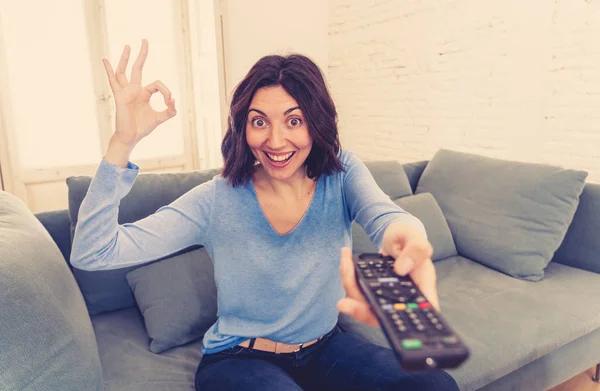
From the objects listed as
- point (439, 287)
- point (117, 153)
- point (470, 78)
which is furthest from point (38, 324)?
point (470, 78)

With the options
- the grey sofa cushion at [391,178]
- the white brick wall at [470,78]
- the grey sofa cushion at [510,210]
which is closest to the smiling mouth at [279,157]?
the grey sofa cushion at [391,178]

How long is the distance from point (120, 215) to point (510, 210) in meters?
1.36

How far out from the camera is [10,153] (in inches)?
109

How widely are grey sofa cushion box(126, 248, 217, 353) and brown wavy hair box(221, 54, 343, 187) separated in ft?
1.27

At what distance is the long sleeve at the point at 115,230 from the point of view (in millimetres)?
699

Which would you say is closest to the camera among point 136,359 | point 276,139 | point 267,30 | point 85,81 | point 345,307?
point 345,307

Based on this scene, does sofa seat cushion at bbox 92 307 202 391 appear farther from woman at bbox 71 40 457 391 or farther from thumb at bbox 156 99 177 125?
thumb at bbox 156 99 177 125

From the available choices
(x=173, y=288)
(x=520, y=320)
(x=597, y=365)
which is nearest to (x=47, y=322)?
(x=173, y=288)

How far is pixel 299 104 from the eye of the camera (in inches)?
35.0

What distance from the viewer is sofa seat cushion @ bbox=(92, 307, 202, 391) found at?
0.98m

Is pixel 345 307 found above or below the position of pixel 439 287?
above

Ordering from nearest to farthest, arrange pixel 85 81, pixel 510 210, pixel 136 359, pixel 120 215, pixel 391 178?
pixel 136 359, pixel 120 215, pixel 510 210, pixel 391 178, pixel 85 81

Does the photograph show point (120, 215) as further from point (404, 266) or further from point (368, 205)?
point (404, 266)

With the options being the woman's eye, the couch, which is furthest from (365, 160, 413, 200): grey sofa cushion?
the woman's eye
